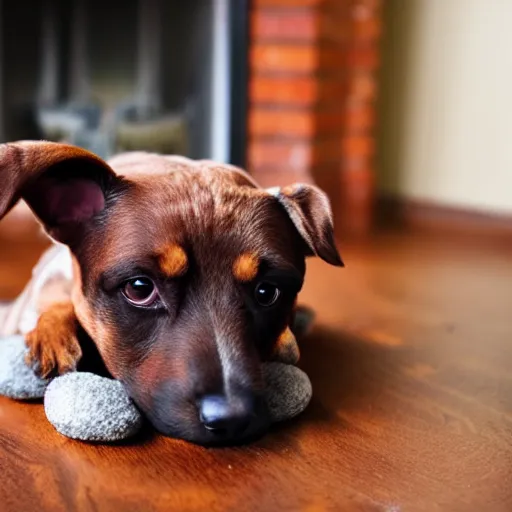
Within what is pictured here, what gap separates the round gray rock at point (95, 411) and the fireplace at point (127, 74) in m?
2.42

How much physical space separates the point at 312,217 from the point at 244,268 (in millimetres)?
214

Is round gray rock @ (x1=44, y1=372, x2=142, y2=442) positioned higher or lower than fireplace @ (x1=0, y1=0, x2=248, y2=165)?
lower

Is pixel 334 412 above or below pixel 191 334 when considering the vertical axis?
below

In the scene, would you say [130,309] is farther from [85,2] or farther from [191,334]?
[85,2]

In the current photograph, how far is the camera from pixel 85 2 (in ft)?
11.9

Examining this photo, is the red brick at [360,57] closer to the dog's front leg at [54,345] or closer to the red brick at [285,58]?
the red brick at [285,58]

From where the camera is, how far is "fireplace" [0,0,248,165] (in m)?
3.64

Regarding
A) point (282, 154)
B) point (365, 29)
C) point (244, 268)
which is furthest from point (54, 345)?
point (365, 29)

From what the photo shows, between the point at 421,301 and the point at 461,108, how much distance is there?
78.2 inches

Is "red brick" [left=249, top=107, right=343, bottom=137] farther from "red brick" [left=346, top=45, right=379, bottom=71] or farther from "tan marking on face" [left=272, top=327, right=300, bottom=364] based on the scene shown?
"tan marking on face" [left=272, top=327, right=300, bottom=364]

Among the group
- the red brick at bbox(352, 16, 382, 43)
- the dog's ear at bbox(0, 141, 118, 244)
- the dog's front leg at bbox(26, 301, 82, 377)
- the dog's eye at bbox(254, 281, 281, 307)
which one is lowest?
the dog's front leg at bbox(26, 301, 82, 377)

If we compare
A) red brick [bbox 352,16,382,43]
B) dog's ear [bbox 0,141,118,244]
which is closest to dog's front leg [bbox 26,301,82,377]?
dog's ear [bbox 0,141,118,244]

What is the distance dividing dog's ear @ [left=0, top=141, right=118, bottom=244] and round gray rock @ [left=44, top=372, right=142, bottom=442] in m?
Result: 0.29

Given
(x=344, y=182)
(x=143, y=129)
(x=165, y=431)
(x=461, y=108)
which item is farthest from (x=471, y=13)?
(x=165, y=431)
